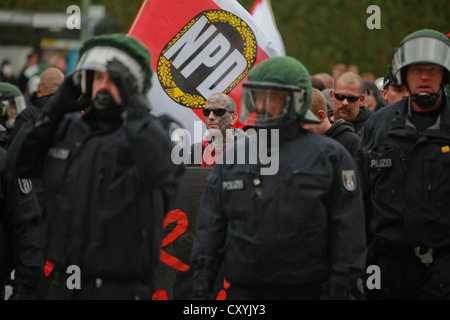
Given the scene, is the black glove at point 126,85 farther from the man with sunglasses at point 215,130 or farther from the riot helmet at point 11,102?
the riot helmet at point 11,102

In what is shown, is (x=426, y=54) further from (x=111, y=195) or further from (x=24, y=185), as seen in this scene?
(x=24, y=185)

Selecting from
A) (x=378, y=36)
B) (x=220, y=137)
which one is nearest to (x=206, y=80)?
(x=220, y=137)

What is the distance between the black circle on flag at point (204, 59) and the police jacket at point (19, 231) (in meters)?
3.26

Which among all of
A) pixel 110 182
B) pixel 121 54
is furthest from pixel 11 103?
pixel 110 182

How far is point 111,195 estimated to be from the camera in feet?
14.6

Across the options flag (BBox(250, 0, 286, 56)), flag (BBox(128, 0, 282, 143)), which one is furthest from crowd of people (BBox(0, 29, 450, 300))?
flag (BBox(250, 0, 286, 56))

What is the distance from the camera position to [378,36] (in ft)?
83.4

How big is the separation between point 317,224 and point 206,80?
3977 mm

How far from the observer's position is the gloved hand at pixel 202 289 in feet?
16.1

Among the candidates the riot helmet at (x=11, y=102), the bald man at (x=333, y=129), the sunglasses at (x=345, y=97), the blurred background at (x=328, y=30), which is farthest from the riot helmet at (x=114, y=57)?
the blurred background at (x=328, y=30)

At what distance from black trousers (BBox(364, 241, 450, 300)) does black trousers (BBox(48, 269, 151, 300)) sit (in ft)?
6.00

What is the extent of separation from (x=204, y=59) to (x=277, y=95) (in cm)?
367

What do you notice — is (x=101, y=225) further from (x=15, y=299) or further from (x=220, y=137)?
(x=220, y=137)

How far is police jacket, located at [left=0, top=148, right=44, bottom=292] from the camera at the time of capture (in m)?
5.38
